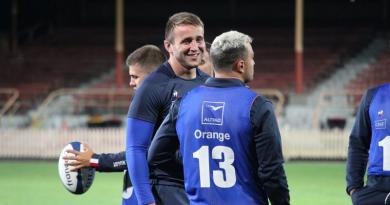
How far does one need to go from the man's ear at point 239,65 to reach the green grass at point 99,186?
747 cm

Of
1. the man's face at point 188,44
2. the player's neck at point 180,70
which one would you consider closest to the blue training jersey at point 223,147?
the man's face at point 188,44

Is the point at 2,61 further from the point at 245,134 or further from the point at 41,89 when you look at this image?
the point at 245,134

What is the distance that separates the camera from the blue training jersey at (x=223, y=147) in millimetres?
4215

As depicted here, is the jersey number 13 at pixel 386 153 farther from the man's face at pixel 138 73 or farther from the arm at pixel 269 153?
the man's face at pixel 138 73

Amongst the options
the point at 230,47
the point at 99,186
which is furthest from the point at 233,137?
the point at 99,186

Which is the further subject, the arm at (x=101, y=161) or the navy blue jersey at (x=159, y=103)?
the arm at (x=101, y=161)

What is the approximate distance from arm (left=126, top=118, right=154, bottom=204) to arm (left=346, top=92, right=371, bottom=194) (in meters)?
1.45

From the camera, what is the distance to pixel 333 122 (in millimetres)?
20750

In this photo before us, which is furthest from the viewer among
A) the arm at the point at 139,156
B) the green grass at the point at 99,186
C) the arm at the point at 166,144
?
the green grass at the point at 99,186

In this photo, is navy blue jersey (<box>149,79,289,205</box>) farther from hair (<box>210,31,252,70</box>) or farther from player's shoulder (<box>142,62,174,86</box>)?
player's shoulder (<box>142,62,174,86</box>)

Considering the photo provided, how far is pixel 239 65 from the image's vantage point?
4266 mm

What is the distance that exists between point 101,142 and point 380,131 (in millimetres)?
14920

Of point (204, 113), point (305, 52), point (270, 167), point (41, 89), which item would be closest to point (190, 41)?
point (204, 113)

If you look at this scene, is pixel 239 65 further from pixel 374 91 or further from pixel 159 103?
pixel 374 91
